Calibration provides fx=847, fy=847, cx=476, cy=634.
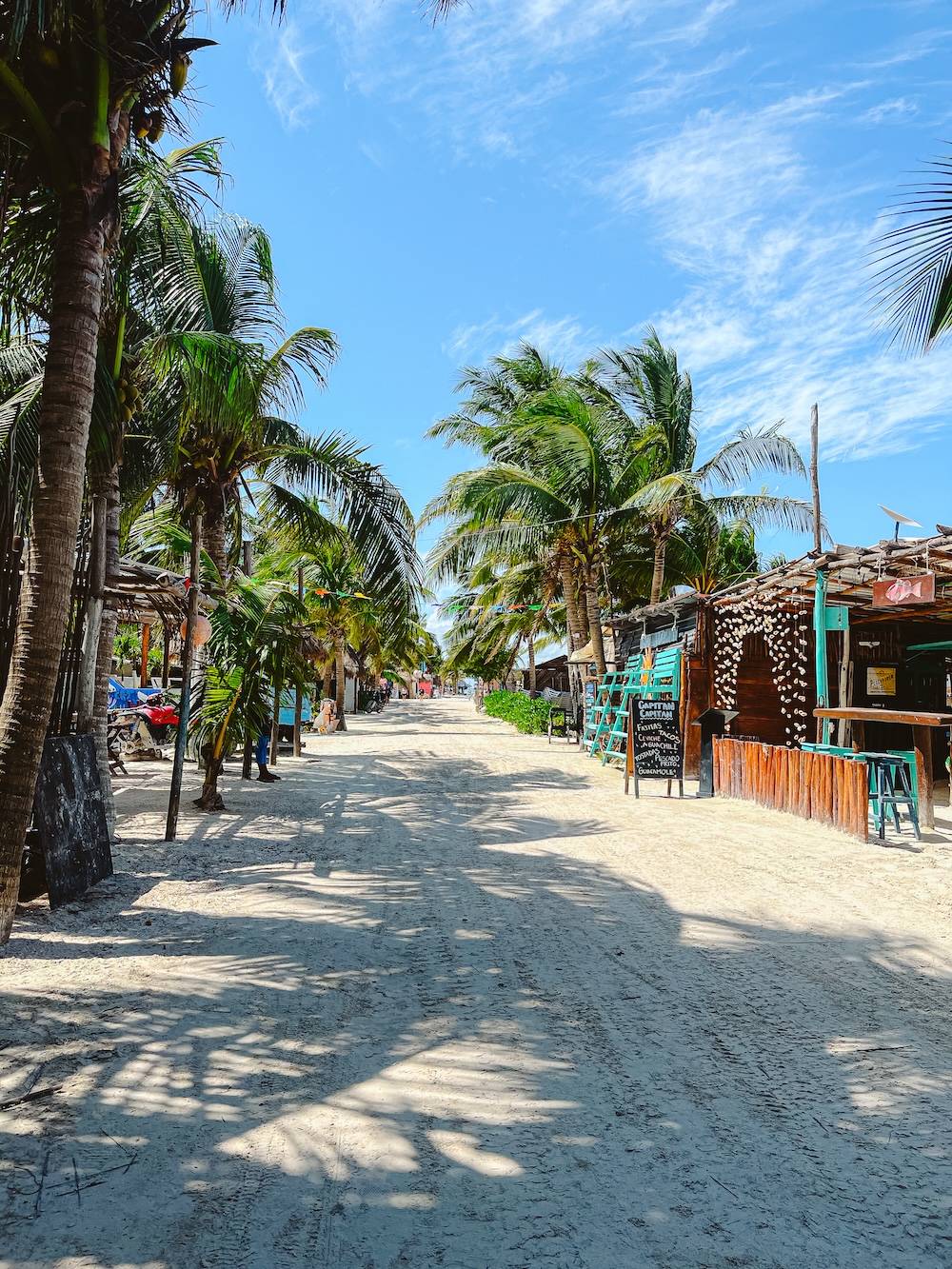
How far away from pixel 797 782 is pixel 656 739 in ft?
7.56

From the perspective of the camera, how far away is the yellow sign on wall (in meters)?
13.8

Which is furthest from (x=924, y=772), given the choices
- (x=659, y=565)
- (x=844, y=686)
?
(x=659, y=565)

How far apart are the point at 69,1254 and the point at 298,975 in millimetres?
2188

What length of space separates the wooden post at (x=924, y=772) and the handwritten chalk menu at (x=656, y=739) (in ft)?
10.1

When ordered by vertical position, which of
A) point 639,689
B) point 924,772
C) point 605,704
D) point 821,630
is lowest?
point 924,772

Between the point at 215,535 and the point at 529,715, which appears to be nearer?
the point at 215,535

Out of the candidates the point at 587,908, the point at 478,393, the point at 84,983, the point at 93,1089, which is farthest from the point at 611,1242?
the point at 478,393

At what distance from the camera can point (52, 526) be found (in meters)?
4.85

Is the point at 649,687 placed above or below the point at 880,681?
below

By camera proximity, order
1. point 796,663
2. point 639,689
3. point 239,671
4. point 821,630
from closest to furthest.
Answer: point 239,671, point 821,630, point 796,663, point 639,689

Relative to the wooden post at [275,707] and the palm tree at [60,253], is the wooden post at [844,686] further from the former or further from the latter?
the palm tree at [60,253]

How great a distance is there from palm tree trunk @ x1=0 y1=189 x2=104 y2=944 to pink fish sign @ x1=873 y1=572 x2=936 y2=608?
319 inches

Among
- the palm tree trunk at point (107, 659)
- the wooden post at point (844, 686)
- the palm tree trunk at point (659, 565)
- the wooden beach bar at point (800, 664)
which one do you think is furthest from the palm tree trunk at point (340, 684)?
the palm tree trunk at point (107, 659)

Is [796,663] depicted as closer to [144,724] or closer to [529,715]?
[144,724]
